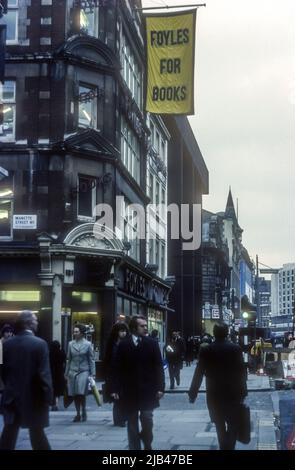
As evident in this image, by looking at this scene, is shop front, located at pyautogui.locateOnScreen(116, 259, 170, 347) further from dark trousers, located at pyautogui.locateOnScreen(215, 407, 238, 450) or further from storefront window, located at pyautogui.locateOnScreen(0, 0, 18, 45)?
dark trousers, located at pyautogui.locateOnScreen(215, 407, 238, 450)

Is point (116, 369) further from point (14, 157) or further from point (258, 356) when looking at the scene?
point (258, 356)

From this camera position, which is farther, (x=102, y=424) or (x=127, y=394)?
(x=102, y=424)

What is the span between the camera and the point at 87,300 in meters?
27.1

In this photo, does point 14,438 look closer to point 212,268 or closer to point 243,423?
point 243,423

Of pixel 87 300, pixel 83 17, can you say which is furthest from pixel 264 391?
pixel 83 17

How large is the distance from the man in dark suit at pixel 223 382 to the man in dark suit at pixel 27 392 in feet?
6.77

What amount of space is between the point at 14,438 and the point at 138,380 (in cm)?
184

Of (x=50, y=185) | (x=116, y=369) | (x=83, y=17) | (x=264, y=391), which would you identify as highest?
(x=83, y=17)

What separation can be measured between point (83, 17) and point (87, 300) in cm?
1016

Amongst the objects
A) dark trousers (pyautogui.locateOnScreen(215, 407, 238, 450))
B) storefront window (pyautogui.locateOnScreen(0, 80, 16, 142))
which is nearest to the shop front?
storefront window (pyautogui.locateOnScreen(0, 80, 16, 142))

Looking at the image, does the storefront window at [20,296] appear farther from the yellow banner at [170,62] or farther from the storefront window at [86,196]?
the yellow banner at [170,62]

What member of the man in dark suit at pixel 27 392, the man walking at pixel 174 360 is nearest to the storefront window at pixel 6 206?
the man walking at pixel 174 360

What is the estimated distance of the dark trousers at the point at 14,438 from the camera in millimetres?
8219

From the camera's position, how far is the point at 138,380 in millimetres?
9539
